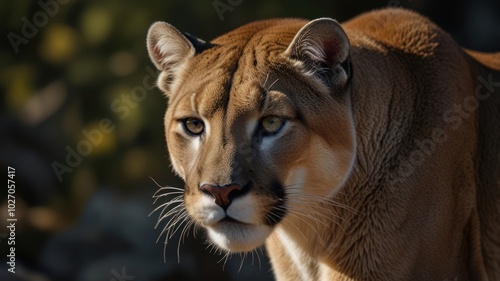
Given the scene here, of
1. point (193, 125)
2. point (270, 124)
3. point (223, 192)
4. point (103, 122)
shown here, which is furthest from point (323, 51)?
point (103, 122)

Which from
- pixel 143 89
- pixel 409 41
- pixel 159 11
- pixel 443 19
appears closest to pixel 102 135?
pixel 143 89

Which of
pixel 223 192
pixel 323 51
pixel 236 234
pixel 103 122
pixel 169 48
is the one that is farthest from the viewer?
pixel 103 122

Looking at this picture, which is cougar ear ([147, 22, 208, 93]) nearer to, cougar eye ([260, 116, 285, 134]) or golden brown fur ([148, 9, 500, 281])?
golden brown fur ([148, 9, 500, 281])

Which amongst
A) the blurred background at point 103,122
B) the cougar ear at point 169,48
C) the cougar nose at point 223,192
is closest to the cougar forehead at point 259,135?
the cougar nose at point 223,192

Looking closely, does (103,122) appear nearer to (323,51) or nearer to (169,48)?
(169,48)

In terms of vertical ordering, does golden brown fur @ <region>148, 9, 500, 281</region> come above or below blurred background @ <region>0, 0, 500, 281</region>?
above

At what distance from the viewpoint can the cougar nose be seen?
4148 mm

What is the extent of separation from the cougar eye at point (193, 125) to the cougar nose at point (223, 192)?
438 millimetres

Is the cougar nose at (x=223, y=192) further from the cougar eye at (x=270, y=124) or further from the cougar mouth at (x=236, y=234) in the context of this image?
the cougar eye at (x=270, y=124)

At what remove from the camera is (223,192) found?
416 cm

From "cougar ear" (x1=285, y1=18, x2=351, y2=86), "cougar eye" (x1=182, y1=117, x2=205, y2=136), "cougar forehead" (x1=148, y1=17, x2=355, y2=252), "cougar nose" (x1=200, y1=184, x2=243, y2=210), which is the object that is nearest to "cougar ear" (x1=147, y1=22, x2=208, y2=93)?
"cougar forehead" (x1=148, y1=17, x2=355, y2=252)

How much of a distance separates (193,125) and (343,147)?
0.78m

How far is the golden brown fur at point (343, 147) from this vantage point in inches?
173

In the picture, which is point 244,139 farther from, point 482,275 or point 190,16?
point 190,16
